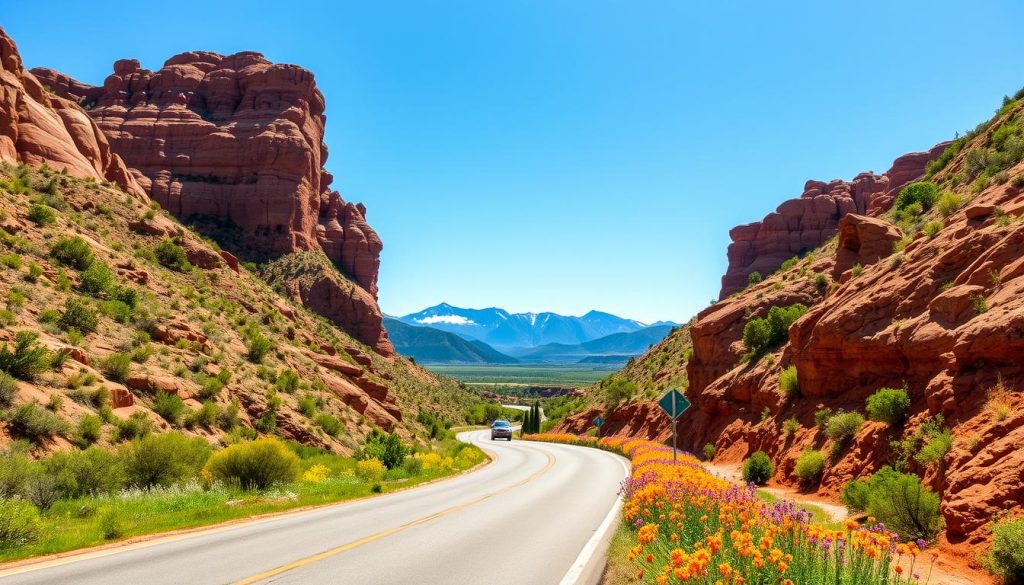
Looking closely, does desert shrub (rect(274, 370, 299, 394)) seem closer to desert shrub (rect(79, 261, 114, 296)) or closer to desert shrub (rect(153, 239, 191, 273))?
desert shrub (rect(79, 261, 114, 296))

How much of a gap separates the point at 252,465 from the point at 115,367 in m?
7.98

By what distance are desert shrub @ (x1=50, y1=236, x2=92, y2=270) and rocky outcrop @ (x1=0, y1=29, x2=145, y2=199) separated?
10528 mm

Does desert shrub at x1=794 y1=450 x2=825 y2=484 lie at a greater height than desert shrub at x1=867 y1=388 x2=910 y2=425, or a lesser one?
lesser

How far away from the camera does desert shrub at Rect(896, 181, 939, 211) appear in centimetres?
2631

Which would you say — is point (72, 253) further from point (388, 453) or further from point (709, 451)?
point (709, 451)

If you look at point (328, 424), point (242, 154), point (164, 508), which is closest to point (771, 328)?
point (328, 424)

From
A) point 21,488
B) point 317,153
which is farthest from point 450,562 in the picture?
point 317,153

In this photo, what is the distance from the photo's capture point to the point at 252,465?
52.5 feet

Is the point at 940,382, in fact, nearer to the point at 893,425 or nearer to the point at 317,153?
the point at 893,425

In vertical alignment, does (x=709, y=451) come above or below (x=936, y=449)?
below

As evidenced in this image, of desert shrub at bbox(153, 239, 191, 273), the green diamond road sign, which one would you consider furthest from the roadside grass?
desert shrub at bbox(153, 239, 191, 273)

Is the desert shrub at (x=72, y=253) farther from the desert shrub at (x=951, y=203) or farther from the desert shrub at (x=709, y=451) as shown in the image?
the desert shrub at (x=951, y=203)

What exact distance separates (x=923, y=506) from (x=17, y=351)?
871 inches

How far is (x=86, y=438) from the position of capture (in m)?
15.9
